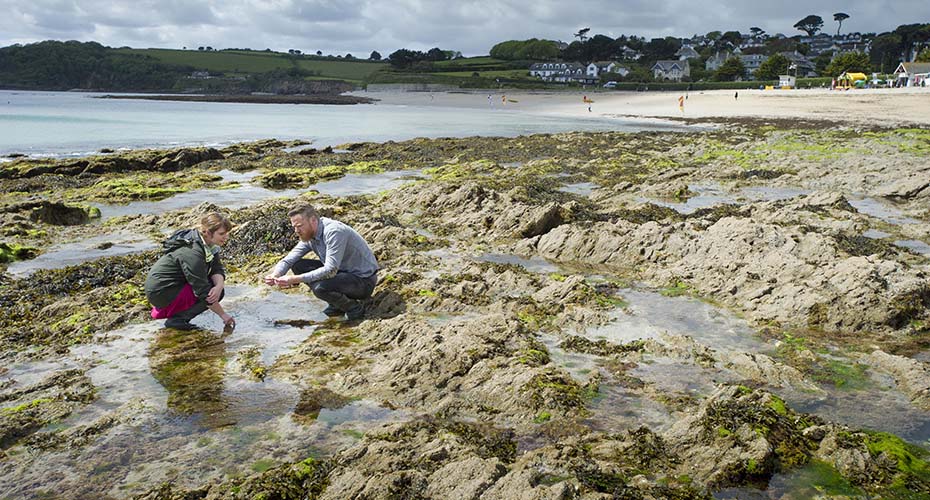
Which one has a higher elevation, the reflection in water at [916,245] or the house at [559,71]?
the house at [559,71]

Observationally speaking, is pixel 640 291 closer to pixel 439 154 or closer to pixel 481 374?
pixel 481 374

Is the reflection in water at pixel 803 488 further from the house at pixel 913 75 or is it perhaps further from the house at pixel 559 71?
the house at pixel 559 71

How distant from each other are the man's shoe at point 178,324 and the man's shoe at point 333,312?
165 cm

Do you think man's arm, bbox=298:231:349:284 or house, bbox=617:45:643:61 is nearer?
man's arm, bbox=298:231:349:284

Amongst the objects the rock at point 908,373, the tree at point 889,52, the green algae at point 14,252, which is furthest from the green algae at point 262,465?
the tree at point 889,52

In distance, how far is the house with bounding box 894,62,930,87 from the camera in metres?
81.8

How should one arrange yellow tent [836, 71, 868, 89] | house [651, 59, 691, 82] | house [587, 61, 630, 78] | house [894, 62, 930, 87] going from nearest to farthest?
yellow tent [836, 71, 868, 89], house [894, 62, 930, 87], house [651, 59, 691, 82], house [587, 61, 630, 78]

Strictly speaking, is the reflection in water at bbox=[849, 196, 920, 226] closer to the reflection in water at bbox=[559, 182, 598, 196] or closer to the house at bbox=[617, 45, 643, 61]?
the reflection in water at bbox=[559, 182, 598, 196]

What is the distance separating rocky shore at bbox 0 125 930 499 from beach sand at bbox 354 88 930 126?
3890 cm

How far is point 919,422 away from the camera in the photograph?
5250 mm

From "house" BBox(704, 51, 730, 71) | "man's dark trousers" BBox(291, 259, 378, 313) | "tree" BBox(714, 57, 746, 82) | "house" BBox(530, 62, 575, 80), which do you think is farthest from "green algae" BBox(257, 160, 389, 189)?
"house" BBox(704, 51, 730, 71)

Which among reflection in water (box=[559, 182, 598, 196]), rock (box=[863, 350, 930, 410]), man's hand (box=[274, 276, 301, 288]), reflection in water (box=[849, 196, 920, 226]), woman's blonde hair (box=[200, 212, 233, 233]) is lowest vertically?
rock (box=[863, 350, 930, 410])

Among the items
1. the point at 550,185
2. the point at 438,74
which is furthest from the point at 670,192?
the point at 438,74

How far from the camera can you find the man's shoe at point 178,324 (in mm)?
7441
